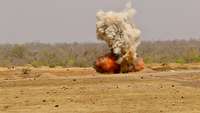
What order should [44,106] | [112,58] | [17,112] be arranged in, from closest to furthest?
[17,112] → [44,106] → [112,58]

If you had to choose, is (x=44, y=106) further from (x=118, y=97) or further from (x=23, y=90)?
(x=23, y=90)

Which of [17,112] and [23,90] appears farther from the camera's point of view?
[23,90]

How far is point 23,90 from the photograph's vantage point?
3275 cm

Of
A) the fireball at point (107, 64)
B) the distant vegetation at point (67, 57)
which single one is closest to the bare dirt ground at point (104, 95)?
the fireball at point (107, 64)

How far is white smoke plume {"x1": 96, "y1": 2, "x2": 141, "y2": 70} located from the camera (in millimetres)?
43812

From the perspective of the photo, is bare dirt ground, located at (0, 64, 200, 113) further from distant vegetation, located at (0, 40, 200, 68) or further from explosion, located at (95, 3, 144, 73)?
distant vegetation, located at (0, 40, 200, 68)

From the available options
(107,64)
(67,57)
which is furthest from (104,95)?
(67,57)

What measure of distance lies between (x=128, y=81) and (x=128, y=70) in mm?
8831

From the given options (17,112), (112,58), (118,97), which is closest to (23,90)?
(118,97)

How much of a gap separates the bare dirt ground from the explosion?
186 inches

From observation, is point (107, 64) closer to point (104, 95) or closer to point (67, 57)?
point (104, 95)

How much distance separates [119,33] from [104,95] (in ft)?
50.3

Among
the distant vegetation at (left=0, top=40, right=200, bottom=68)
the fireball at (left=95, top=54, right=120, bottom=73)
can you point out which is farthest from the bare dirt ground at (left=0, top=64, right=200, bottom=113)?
the distant vegetation at (left=0, top=40, right=200, bottom=68)

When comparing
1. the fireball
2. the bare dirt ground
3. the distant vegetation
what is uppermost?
the distant vegetation
